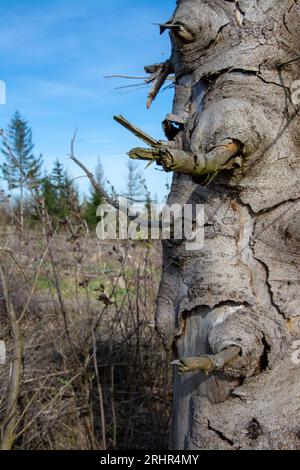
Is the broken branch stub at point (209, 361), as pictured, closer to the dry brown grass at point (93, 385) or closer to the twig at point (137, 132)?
the twig at point (137, 132)

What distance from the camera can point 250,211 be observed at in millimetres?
1646

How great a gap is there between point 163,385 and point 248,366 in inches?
74.3

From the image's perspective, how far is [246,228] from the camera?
1652 millimetres

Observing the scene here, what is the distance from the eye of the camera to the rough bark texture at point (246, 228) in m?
1.58

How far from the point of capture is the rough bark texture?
158 cm

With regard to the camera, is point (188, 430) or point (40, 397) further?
point (40, 397)

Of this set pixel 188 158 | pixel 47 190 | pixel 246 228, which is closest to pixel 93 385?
pixel 246 228

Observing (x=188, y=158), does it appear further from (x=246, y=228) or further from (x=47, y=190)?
(x=47, y=190)

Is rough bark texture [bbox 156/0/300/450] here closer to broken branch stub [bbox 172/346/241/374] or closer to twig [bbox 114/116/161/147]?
broken branch stub [bbox 172/346/241/374]

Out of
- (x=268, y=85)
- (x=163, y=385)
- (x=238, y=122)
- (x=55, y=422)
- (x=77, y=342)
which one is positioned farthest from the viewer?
(x=77, y=342)

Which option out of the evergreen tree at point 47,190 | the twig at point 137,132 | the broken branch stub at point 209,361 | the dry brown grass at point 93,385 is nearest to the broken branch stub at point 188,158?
the twig at point 137,132
